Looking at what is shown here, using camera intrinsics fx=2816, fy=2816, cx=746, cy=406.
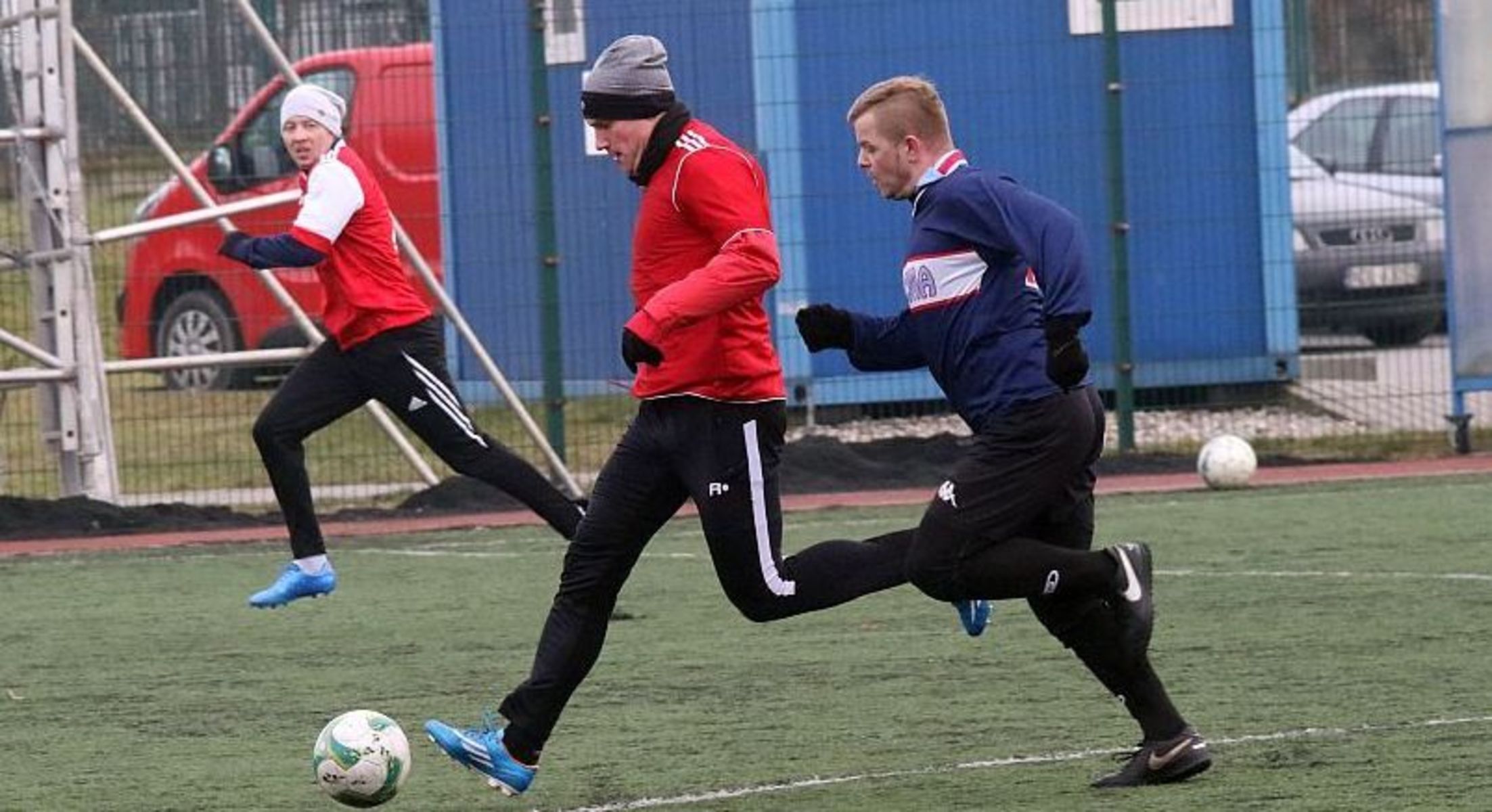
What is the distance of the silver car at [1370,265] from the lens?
55.2 ft

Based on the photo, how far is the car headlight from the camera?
16.9 m

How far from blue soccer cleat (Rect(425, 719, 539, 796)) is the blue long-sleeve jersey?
1.32m

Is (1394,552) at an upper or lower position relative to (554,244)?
lower

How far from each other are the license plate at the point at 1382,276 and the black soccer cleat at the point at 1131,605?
1091 cm

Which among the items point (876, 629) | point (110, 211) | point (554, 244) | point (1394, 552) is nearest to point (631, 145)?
point (876, 629)

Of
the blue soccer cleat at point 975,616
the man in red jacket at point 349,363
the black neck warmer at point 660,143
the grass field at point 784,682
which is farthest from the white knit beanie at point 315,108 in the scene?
the blue soccer cleat at point 975,616

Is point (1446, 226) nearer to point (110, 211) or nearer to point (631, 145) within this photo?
point (110, 211)

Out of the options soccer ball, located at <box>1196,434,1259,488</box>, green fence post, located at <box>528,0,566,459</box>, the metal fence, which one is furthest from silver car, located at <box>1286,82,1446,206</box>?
green fence post, located at <box>528,0,566,459</box>

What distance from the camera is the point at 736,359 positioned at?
6.90m

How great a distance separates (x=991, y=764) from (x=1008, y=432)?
0.89 meters

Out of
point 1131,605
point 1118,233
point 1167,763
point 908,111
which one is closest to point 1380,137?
point 1118,233

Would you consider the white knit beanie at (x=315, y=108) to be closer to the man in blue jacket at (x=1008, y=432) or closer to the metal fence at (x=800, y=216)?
the man in blue jacket at (x=1008, y=432)

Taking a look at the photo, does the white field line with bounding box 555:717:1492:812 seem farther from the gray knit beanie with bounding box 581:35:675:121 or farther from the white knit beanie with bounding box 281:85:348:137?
the white knit beanie with bounding box 281:85:348:137

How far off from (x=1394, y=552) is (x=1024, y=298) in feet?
16.7
